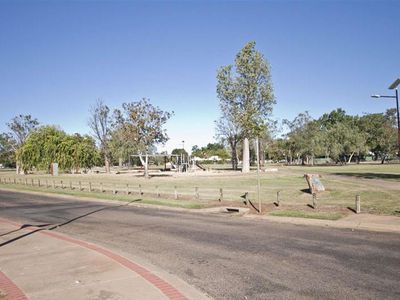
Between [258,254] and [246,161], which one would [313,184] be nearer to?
[258,254]

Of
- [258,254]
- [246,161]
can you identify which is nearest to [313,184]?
[258,254]

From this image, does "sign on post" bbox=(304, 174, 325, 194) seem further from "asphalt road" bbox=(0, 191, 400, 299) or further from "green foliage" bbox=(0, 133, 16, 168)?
"green foliage" bbox=(0, 133, 16, 168)

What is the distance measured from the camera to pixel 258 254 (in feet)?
31.1

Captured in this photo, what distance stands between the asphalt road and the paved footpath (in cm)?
69

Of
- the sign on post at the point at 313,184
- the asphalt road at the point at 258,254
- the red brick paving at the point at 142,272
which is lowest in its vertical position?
the asphalt road at the point at 258,254

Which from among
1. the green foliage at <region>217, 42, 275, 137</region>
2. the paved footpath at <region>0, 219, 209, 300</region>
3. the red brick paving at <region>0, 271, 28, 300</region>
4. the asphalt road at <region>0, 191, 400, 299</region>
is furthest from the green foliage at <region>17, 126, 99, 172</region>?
the red brick paving at <region>0, 271, 28, 300</region>

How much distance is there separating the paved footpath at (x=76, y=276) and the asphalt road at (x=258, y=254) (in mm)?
689

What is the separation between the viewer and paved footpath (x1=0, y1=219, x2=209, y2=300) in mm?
6570

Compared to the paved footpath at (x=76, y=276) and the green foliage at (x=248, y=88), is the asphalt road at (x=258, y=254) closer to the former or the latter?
the paved footpath at (x=76, y=276)

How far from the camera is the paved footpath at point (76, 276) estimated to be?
6.57 meters

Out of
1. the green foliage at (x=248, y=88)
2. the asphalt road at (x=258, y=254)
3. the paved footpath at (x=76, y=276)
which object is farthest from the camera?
the green foliage at (x=248, y=88)

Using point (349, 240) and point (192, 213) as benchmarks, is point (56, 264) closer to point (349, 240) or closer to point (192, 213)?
point (349, 240)

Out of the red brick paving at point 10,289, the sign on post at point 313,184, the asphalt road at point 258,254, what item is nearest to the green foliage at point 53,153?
the sign on post at point 313,184

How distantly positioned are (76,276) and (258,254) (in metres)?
4.29
